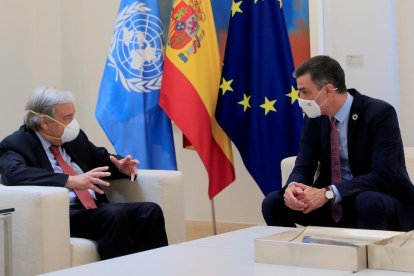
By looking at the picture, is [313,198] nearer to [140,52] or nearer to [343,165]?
[343,165]

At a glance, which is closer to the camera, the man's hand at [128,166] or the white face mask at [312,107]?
the white face mask at [312,107]

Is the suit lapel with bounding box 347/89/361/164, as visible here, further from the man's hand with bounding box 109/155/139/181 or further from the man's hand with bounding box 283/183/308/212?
the man's hand with bounding box 109/155/139/181

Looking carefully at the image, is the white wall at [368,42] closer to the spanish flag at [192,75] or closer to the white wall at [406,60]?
the white wall at [406,60]

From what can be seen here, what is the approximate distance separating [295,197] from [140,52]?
170cm

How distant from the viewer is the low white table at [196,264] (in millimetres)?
1716

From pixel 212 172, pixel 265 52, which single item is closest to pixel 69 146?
pixel 212 172

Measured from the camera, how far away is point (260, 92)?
13.1 ft

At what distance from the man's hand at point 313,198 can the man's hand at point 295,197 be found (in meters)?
0.01

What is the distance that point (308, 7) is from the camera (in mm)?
4348

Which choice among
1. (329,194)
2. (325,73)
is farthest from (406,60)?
(329,194)

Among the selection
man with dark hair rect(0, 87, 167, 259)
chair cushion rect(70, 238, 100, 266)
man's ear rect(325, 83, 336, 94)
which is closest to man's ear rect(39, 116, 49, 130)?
man with dark hair rect(0, 87, 167, 259)

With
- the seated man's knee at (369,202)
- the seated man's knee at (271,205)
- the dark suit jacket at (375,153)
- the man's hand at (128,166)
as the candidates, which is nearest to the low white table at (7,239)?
the man's hand at (128,166)

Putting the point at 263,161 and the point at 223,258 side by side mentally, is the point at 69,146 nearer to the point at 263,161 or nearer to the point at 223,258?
the point at 263,161

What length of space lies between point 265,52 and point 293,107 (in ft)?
1.29
